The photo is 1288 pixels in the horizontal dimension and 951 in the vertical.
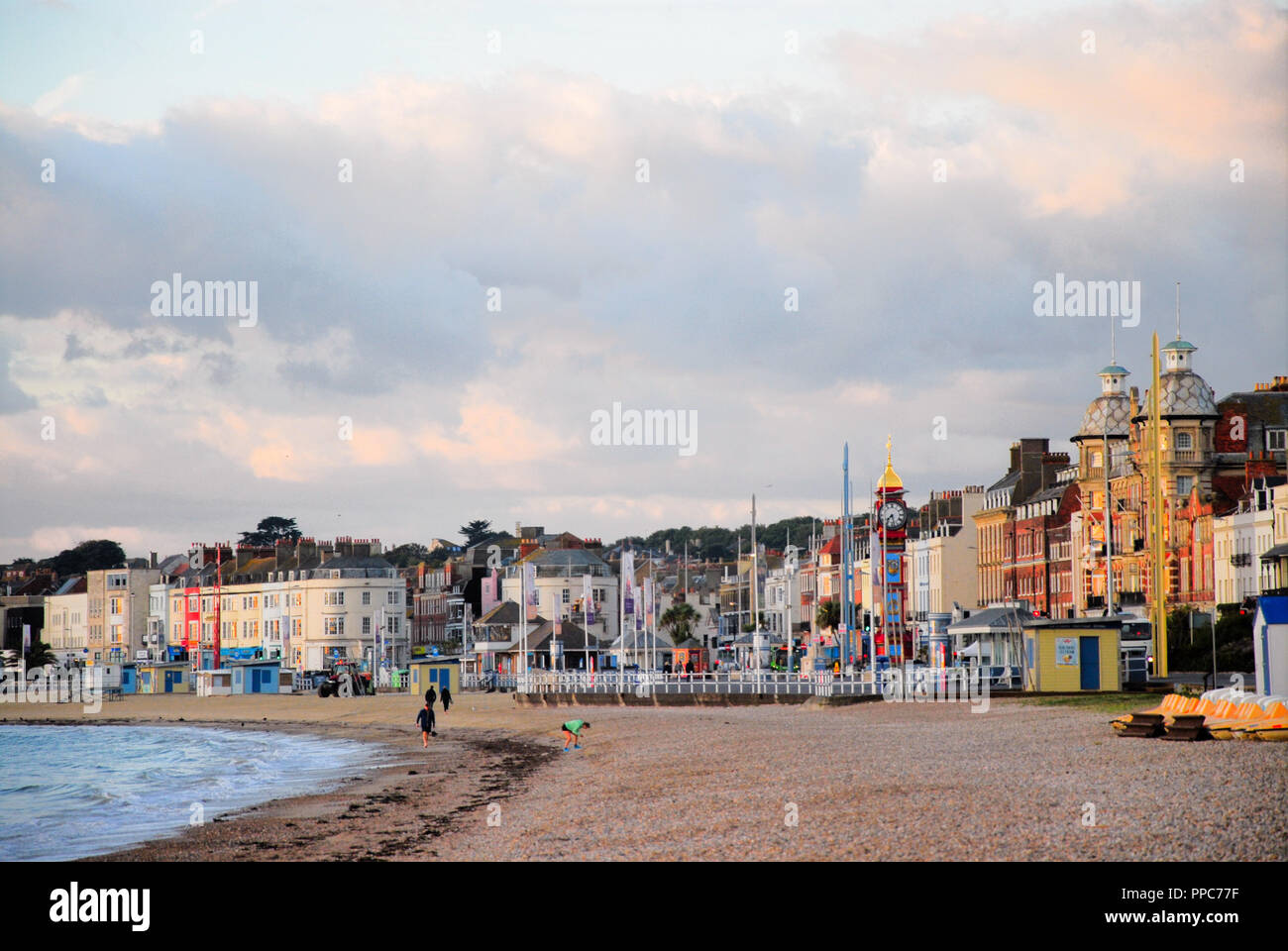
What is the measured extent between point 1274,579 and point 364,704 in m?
47.3

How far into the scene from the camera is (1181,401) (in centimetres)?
8394

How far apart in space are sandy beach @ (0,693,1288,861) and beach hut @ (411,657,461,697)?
137ft

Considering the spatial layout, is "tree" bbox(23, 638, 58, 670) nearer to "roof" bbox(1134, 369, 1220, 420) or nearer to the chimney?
"roof" bbox(1134, 369, 1220, 420)

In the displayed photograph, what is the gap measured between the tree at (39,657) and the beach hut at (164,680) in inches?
998

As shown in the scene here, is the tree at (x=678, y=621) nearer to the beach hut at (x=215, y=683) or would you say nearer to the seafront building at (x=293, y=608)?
the seafront building at (x=293, y=608)

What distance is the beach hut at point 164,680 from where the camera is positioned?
122 meters

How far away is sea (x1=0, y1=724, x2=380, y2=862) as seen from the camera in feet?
99.6

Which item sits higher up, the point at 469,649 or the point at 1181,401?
the point at 1181,401

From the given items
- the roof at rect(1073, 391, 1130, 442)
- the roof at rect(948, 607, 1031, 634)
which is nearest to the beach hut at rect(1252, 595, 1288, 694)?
the roof at rect(948, 607, 1031, 634)
